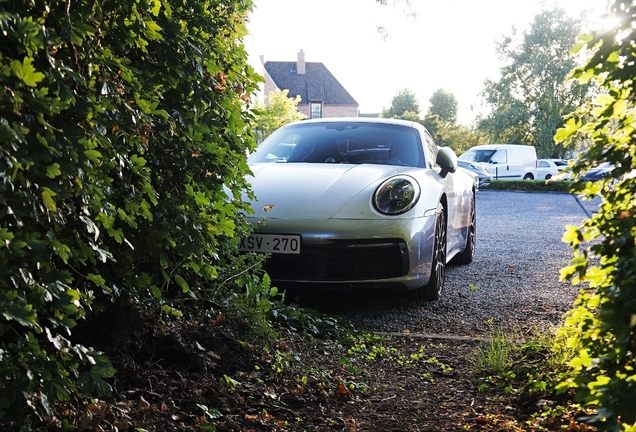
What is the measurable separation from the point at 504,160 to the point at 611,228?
3087 cm

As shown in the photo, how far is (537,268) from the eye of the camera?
8.22m

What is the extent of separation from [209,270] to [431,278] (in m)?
2.63

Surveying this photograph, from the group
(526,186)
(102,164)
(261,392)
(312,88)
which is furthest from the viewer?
(312,88)

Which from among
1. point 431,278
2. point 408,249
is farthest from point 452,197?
point 408,249

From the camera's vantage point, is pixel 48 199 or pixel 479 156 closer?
pixel 48 199

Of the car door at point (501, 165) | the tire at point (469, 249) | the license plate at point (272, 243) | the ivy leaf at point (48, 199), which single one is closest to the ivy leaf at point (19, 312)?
the ivy leaf at point (48, 199)

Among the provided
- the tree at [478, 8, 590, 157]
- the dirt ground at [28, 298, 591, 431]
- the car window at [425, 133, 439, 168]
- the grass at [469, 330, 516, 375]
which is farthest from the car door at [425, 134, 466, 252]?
the tree at [478, 8, 590, 157]

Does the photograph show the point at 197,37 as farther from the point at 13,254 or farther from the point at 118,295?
the point at 13,254

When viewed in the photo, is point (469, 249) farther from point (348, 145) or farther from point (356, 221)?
point (356, 221)

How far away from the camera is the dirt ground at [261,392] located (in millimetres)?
2919

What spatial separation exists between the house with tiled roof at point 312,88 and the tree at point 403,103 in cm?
1801

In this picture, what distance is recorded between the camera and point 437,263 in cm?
590

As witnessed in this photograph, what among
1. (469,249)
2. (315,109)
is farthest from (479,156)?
(315,109)

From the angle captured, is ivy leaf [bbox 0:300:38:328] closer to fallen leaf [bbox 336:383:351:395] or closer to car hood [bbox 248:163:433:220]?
fallen leaf [bbox 336:383:351:395]
